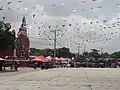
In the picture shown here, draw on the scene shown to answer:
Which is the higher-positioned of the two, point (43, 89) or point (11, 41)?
point (11, 41)

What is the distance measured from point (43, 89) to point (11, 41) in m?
45.3

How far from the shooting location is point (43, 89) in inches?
894

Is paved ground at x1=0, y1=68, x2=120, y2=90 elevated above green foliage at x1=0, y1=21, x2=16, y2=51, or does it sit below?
below

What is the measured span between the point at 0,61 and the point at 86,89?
152 feet

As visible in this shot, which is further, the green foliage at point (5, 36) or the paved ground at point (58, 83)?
the green foliage at point (5, 36)

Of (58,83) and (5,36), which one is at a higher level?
(5,36)

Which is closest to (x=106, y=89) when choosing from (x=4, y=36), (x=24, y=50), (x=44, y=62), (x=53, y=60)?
(x=4, y=36)

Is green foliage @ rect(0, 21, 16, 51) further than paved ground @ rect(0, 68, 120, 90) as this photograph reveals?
Yes

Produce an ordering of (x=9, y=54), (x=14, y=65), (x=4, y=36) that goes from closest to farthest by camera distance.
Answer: (x=4, y=36), (x=14, y=65), (x=9, y=54)

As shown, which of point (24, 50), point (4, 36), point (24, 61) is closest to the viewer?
point (4, 36)

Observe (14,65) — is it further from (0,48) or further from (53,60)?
(53,60)

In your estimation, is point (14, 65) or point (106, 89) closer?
point (106, 89)

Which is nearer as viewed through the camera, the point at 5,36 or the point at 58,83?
the point at 58,83

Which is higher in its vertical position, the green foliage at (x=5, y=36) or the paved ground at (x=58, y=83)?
the green foliage at (x=5, y=36)
